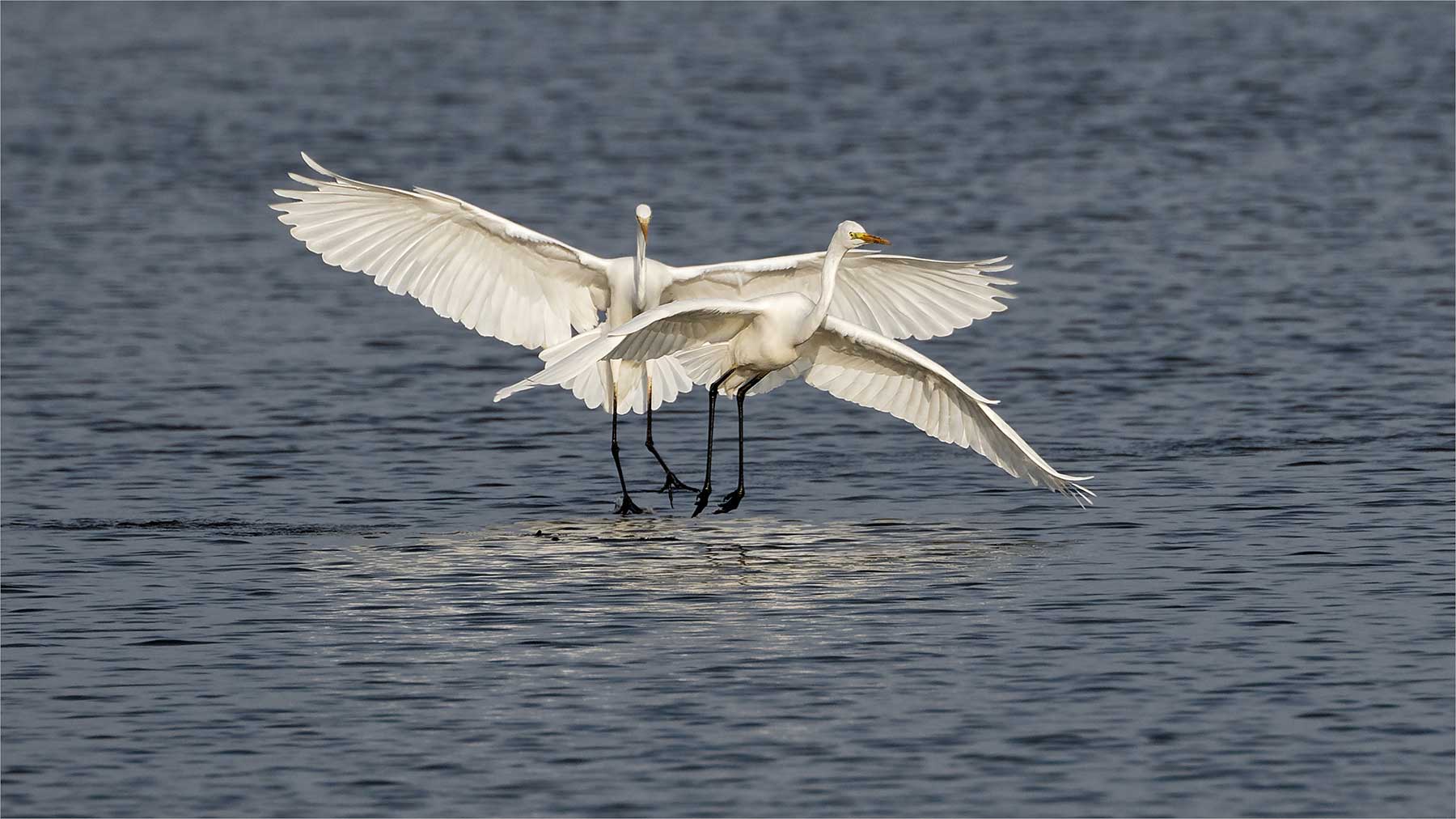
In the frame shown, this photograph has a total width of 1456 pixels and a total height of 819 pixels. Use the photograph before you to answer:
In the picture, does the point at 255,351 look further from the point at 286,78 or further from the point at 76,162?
the point at 286,78

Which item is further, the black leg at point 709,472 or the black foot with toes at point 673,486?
the black foot with toes at point 673,486

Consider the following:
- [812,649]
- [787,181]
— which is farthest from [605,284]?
[787,181]

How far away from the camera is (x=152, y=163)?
35.2 meters

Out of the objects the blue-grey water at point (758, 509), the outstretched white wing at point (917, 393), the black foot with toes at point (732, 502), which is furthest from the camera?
the black foot with toes at point (732, 502)

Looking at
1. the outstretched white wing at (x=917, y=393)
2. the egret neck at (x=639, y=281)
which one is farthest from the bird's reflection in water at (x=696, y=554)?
the egret neck at (x=639, y=281)

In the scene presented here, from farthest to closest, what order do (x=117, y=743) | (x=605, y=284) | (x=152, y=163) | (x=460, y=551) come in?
1. (x=152, y=163)
2. (x=605, y=284)
3. (x=460, y=551)
4. (x=117, y=743)

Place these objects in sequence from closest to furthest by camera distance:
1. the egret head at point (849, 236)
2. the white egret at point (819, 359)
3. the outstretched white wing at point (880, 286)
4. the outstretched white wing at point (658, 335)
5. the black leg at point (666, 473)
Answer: the outstretched white wing at point (658, 335)
the white egret at point (819, 359)
the egret head at point (849, 236)
the outstretched white wing at point (880, 286)
the black leg at point (666, 473)

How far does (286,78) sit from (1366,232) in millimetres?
23964

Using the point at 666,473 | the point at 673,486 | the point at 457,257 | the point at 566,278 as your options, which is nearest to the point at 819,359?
the point at 673,486

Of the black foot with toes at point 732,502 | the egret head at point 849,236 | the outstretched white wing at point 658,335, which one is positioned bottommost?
the black foot with toes at point 732,502

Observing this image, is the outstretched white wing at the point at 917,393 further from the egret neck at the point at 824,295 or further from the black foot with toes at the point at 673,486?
the black foot with toes at the point at 673,486

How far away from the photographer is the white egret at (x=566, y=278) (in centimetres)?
1641

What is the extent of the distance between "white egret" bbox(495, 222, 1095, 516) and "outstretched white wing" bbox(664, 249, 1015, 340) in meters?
0.39

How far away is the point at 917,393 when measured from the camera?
1592 cm
